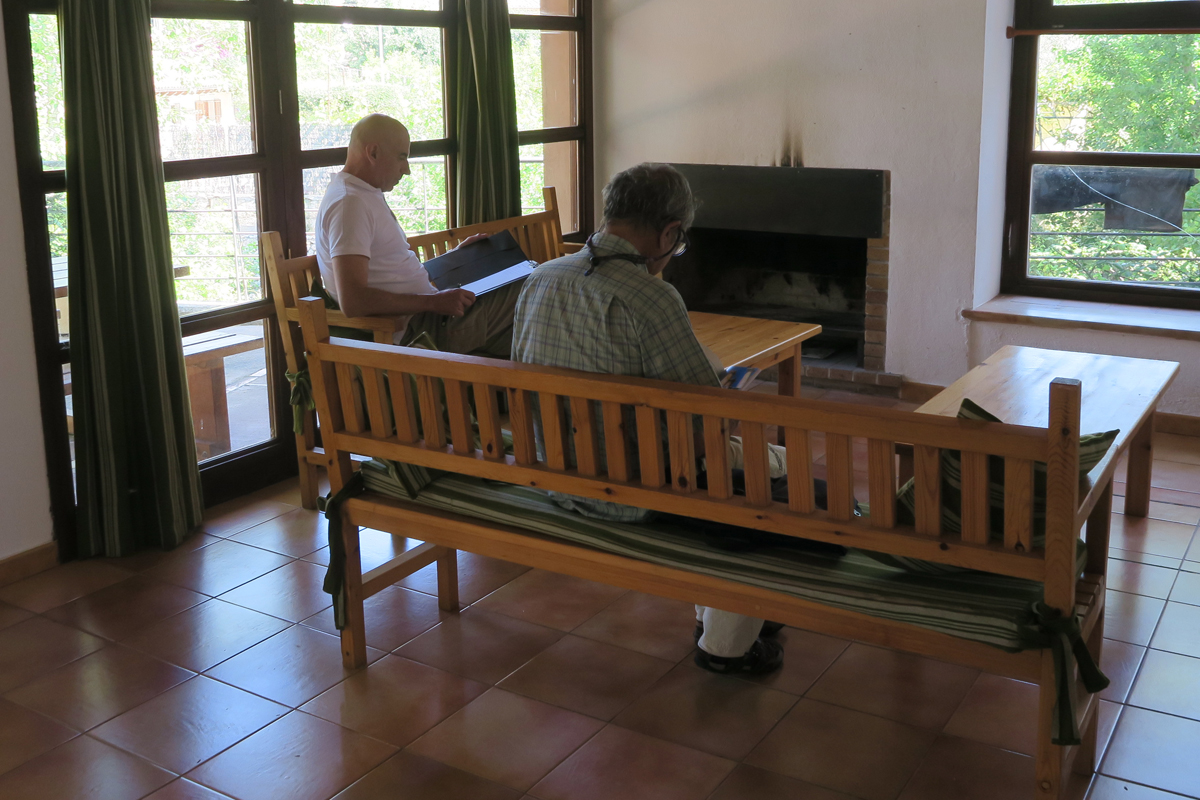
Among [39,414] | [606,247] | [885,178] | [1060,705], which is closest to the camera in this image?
[1060,705]

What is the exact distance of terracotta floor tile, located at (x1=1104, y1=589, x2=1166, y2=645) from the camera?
2730 mm

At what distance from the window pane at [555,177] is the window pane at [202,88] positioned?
146 centimetres

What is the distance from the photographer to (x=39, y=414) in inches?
123

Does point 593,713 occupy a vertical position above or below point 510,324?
below

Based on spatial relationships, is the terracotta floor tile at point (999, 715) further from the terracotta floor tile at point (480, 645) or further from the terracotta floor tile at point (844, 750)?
the terracotta floor tile at point (480, 645)

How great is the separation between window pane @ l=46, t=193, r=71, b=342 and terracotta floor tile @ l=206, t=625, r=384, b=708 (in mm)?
1103

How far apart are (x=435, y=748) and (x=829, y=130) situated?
132 inches

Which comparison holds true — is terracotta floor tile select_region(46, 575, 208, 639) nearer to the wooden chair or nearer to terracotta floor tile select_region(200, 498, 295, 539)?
terracotta floor tile select_region(200, 498, 295, 539)

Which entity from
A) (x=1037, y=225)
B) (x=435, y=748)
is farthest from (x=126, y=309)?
(x=1037, y=225)

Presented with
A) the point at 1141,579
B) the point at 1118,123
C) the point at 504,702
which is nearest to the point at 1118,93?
the point at 1118,123

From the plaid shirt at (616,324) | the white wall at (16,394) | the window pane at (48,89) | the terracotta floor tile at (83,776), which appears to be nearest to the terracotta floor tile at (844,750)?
the plaid shirt at (616,324)

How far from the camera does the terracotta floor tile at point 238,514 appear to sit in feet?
11.5

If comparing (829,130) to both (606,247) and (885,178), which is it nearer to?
(885,178)

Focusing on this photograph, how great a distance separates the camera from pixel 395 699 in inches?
98.0
